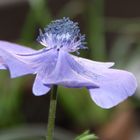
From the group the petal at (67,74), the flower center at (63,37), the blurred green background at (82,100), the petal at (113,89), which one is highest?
the flower center at (63,37)

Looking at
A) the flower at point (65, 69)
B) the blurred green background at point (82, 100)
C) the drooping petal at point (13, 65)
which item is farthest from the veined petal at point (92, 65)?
the blurred green background at point (82, 100)

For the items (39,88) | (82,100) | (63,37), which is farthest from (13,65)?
(82,100)

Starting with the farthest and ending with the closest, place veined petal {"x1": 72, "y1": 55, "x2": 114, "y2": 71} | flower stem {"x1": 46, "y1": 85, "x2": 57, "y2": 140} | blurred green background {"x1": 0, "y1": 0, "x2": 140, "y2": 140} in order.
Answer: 1. blurred green background {"x1": 0, "y1": 0, "x2": 140, "y2": 140}
2. veined petal {"x1": 72, "y1": 55, "x2": 114, "y2": 71}
3. flower stem {"x1": 46, "y1": 85, "x2": 57, "y2": 140}

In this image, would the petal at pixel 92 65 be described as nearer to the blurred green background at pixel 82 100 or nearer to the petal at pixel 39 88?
the petal at pixel 39 88

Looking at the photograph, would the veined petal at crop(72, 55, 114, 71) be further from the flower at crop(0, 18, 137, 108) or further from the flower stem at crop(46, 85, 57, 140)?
the flower stem at crop(46, 85, 57, 140)

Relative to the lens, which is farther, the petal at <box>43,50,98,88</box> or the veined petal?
the veined petal

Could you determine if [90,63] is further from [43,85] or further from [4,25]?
[4,25]

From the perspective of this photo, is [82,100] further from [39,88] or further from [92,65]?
[39,88]

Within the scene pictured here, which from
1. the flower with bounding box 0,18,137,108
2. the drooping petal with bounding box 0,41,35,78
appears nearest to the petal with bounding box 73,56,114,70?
the flower with bounding box 0,18,137,108
